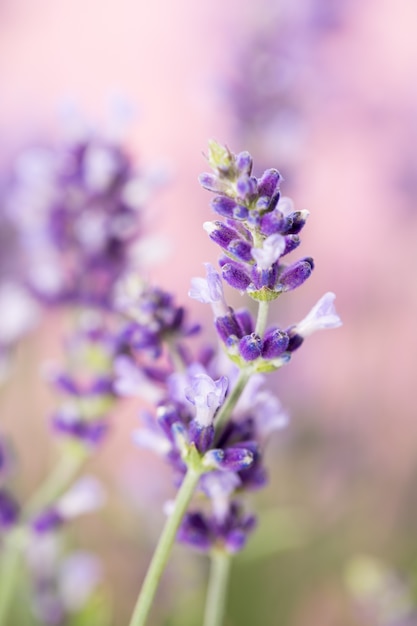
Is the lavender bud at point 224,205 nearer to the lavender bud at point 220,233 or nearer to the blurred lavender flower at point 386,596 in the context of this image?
the lavender bud at point 220,233

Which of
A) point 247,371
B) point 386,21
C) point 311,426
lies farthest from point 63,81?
point 247,371

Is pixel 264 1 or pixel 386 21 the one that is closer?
pixel 264 1

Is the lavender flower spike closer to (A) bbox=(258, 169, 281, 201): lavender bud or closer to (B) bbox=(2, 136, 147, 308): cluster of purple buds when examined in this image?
(A) bbox=(258, 169, 281, 201): lavender bud

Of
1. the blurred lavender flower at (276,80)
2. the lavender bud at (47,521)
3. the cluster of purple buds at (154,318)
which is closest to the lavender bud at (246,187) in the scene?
the cluster of purple buds at (154,318)

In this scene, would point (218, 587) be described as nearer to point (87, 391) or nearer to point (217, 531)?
point (217, 531)

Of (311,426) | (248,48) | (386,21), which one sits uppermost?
(386,21)

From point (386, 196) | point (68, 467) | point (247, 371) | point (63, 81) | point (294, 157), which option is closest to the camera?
point (247, 371)

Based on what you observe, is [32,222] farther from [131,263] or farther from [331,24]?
[331,24]

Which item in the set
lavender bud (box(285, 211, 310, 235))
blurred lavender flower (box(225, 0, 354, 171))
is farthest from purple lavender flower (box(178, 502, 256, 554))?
blurred lavender flower (box(225, 0, 354, 171))
